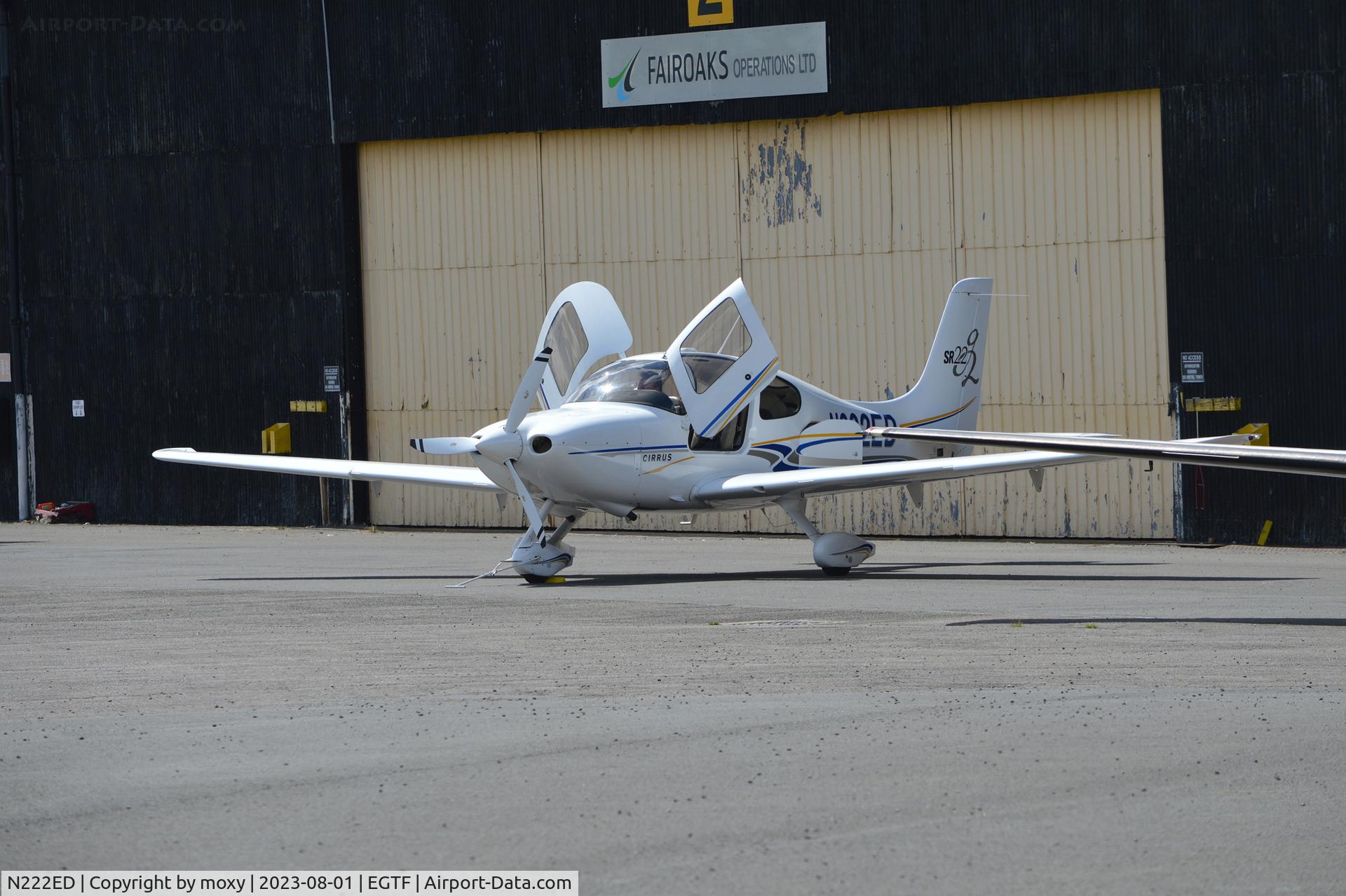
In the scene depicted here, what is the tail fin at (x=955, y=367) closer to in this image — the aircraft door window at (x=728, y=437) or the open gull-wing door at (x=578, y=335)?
the aircraft door window at (x=728, y=437)

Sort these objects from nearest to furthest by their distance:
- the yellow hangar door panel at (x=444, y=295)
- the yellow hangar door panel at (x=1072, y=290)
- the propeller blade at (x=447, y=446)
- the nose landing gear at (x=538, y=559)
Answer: the propeller blade at (x=447, y=446) < the nose landing gear at (x=538, y=559) < the yellow hangar door panel at (x=1072, y=290) < the yellow hangar door panel at (x=444, y=295)

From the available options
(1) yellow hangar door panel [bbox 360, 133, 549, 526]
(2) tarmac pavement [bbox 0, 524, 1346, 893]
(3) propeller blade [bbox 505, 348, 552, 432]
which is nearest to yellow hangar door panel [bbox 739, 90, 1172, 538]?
(1) yellow hangar door panel [bbox 360, 133, 549, 526]

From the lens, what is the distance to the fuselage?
580 inches

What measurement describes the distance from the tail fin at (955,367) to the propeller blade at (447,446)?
5.42 meters

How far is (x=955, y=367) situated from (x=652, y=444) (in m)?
4.68

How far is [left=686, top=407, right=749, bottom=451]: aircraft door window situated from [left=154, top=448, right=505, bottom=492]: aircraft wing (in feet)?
8.11

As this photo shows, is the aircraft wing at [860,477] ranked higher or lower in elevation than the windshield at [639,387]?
lower

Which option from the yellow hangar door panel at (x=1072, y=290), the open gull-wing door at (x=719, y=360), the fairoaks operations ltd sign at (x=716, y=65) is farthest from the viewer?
the fairoaks operations ltd sign at (x=716, y=65)

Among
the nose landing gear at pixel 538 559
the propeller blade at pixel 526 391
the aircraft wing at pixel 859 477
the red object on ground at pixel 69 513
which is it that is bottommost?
the red object on ground at pixel 69 513

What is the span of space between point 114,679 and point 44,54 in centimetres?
2011

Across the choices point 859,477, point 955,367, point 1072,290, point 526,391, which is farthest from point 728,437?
point 1072,290

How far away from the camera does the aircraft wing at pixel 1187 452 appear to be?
9.56m

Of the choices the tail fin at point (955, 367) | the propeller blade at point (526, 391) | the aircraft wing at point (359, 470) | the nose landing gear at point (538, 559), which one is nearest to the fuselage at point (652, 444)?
the propeller blade at point (526, 391)

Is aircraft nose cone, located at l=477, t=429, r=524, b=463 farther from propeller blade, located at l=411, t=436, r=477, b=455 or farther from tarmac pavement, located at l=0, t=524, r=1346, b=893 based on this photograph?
tarmac pavement, located at l=0, t=524, r=1346, b=893
